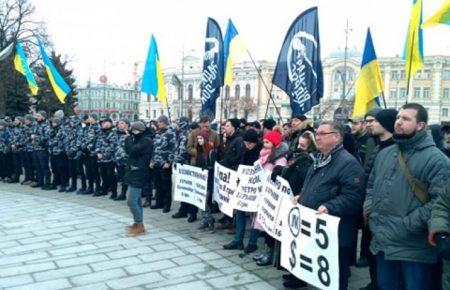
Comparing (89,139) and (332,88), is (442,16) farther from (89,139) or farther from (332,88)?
(332,88)

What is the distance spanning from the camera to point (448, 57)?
90312mm

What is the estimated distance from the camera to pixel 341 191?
394cm

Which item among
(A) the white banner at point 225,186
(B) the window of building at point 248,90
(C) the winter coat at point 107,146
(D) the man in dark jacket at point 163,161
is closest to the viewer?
(A) the white banner at point 225,186

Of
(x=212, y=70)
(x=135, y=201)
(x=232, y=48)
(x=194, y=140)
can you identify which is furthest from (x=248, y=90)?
(x=135, y=201)

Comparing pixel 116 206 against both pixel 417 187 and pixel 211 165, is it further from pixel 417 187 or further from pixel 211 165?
pixel 417 187

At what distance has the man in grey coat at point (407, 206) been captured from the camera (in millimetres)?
3242

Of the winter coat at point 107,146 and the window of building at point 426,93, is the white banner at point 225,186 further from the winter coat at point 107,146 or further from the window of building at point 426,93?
the window of building at point 426,93

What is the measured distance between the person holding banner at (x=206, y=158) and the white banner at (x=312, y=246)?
Answer: 281 centimetres

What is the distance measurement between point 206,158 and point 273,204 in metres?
2.67

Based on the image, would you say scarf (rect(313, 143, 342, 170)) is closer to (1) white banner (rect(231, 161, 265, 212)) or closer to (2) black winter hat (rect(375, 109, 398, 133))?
(2) black winter hat (rect(375, 109, 398, 133))

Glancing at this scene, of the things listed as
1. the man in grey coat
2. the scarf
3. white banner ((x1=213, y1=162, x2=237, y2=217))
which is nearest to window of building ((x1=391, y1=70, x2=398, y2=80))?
white banner ((x1=213, y1=162, x2=237, y2=217))

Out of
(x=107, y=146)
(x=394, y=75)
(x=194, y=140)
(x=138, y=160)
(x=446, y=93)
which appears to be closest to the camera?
(x=138, y=160)

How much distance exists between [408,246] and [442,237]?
0.40 meters

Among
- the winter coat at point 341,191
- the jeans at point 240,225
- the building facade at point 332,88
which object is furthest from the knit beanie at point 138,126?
the building facade at point 332,88
